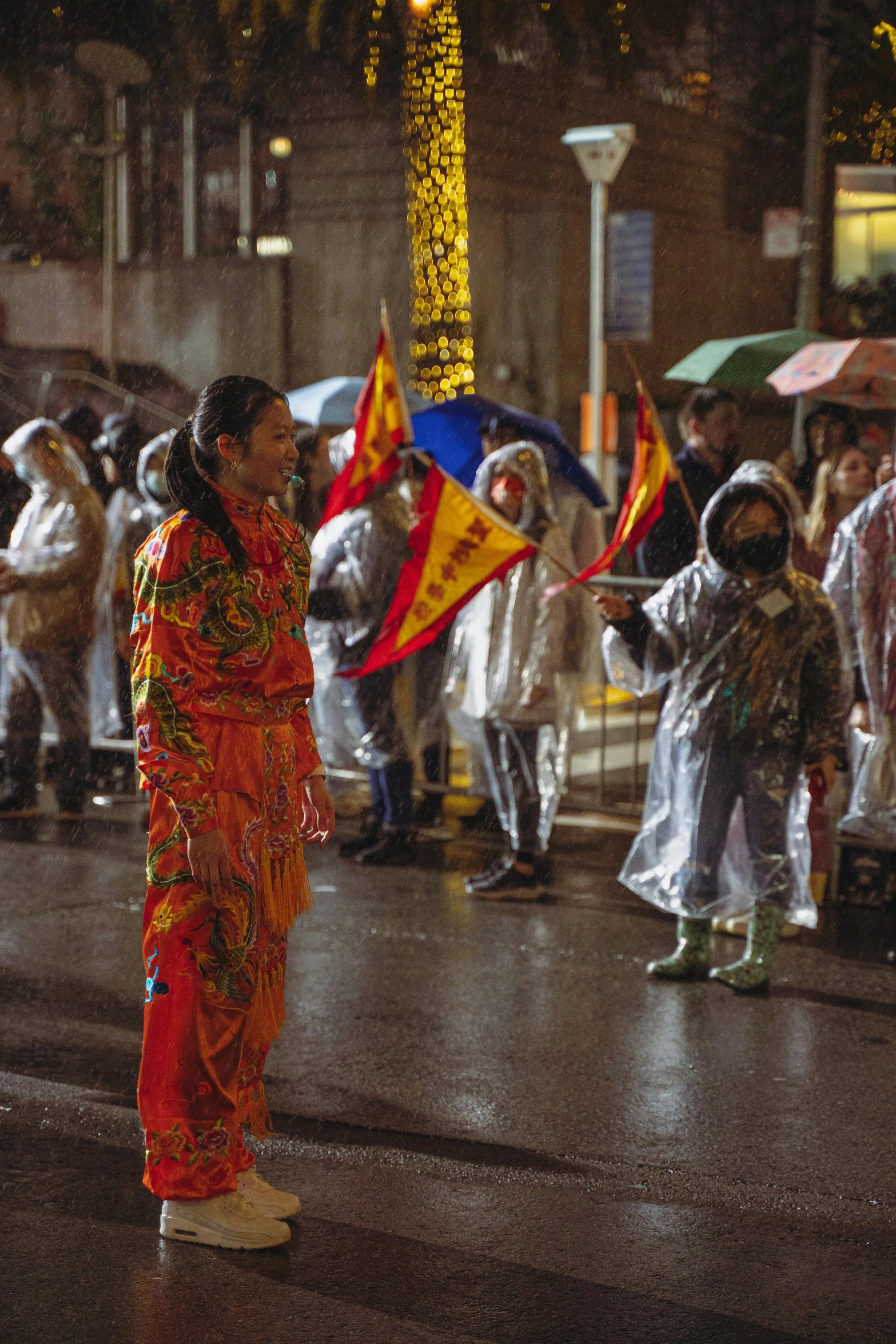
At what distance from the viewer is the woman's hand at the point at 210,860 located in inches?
131

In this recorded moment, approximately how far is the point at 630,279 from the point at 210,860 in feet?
46.3

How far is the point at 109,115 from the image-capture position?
20359 millimetres

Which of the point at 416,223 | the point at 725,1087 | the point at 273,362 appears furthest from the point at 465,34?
the point at 725,1087

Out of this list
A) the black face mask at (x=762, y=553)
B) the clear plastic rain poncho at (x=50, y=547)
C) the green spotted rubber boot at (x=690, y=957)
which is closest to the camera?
the black face mask at (x=762, y=553)

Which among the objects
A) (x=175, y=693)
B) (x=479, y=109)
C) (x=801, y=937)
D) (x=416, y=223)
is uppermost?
(x=479, y=109)

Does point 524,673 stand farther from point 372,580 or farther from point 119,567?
point 119,567

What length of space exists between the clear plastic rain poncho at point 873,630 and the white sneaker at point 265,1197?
3.30 metres

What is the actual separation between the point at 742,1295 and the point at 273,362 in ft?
62.6

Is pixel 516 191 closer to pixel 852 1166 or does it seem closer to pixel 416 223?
pixel 416 223

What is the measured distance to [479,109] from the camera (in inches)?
806

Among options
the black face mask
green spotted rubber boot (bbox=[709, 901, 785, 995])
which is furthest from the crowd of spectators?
green spotted rubber boot (bbox=[709, 901, 785, 995])

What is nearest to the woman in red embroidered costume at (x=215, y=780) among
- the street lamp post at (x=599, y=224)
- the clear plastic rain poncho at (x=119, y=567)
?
the clear plastic rain poncho at (x=119, y=567)

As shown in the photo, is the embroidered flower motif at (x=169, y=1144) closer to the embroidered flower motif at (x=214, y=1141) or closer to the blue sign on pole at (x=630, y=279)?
the embroidered flower motif at (x=214, y=1141)

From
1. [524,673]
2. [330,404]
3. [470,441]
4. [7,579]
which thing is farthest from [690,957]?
[330,404]
